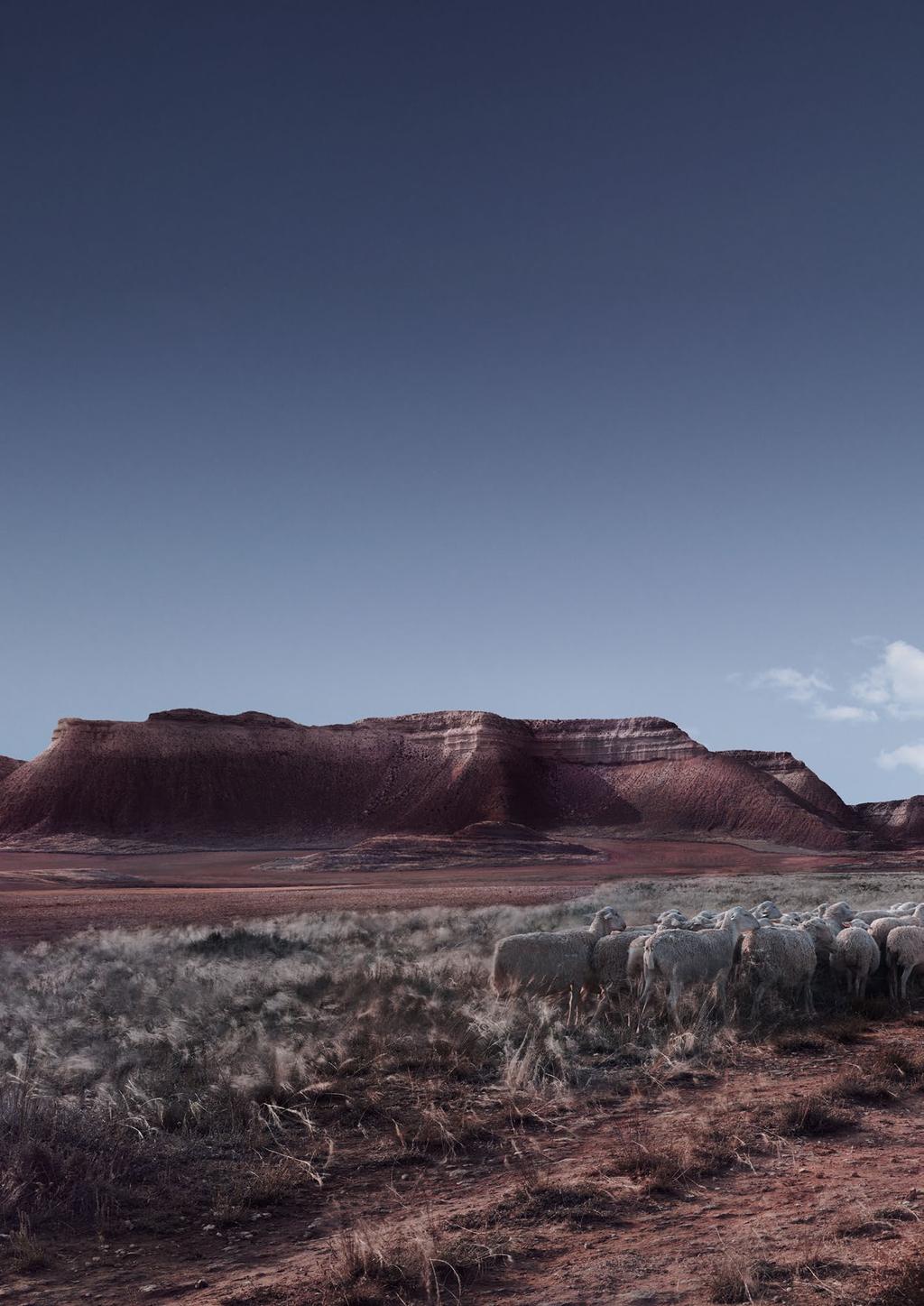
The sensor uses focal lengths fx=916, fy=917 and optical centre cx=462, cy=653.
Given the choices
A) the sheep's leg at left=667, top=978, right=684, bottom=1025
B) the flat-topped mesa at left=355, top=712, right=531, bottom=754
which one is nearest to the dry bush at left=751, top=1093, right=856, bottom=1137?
the sheep's leg at left=667, top=978, right=684, bottom=1025

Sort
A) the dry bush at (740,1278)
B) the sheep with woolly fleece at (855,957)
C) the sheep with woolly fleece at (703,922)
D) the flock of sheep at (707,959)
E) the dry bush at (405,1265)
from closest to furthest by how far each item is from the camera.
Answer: the dry bush at (740,1278) < the dry bush at (405,1265) < the flock of sheep at (707,959) < the sheep with woolly fleece at (855,957) < the sheep with woolly fleece at (703,922)

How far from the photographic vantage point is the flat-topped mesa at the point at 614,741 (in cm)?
10050

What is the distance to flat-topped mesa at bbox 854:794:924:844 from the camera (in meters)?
106

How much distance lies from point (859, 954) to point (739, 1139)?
628 centimetres

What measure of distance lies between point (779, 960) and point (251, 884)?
39.3 meters

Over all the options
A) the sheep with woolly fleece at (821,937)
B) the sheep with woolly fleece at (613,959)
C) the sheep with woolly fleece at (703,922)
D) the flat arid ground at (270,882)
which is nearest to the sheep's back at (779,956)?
the sheep with woolly fleece at (821,937)

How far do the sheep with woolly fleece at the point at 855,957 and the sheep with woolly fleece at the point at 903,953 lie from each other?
21 centimetres

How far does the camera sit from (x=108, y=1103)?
7.73m

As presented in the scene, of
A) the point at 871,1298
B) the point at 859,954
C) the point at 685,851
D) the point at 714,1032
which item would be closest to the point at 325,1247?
the point at 871,1298

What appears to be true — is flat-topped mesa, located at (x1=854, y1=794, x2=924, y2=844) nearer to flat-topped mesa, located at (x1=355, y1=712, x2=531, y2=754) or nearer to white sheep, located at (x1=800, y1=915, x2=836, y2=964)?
flat-topped mesa, located at (x1=355, y1=712, x2=531, y2=754)

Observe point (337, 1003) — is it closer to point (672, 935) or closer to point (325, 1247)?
A: point (672, 935)

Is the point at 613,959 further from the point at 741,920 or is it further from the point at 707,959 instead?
the point at 741,920

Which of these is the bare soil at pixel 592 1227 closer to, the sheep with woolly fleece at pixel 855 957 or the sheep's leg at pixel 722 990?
the sheep's leg at pixel 722 990

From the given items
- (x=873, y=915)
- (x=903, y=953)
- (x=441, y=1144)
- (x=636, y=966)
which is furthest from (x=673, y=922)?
(x=441, y=1144)
